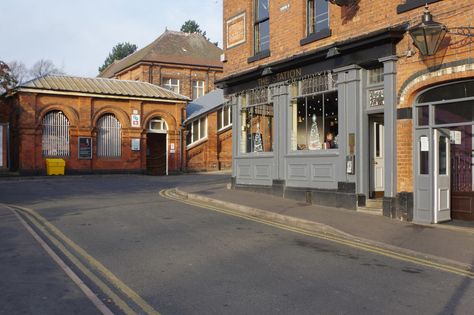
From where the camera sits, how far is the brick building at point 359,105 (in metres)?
11.4

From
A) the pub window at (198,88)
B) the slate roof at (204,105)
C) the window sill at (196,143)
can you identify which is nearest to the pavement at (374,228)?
the window sill at (196,143)

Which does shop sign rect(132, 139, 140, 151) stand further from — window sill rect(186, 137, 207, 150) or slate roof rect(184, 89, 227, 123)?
slate roof rect(184, 89, 227, 123)

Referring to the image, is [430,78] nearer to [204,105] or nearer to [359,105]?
[359,105]

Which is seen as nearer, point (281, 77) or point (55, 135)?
point (281, 77)

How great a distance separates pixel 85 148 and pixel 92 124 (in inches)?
62.3

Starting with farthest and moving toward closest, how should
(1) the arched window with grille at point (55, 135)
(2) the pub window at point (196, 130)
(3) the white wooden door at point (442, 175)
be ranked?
1. (2) the pub window at point (196, 130)
2. (1) the arched window with grille at point (55, 135)
3. (3) the white wooden door at point (442, 175)

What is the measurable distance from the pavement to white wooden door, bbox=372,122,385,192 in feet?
4.34

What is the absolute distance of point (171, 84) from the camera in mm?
46250

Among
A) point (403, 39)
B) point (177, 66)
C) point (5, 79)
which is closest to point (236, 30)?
point (403, 39)

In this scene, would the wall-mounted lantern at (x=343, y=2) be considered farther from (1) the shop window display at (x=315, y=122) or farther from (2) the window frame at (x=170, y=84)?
(2) the window frame at (x=170, y=84)

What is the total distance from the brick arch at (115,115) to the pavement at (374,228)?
1891cm

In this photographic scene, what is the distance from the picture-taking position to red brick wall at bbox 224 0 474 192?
10.8 metres

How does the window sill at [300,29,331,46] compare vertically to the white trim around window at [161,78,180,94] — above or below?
below

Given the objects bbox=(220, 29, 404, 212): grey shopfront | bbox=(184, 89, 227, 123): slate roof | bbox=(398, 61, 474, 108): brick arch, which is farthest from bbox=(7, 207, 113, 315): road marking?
bbox=(184, 89, 227, 123): slate roof
